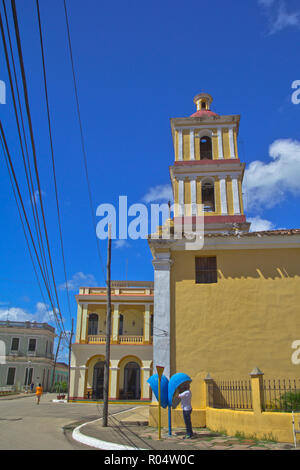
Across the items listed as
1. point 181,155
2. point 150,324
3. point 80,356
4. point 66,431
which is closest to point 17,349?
point 80,356

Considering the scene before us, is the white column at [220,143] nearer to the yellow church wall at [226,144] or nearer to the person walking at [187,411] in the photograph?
the yellow church wall at [226,144]

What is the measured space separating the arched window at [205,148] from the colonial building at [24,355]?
30.8m

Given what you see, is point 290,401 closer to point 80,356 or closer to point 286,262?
point 286,262

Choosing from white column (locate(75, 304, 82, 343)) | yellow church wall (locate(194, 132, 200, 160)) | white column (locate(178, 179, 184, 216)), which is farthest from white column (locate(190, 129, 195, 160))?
white column (locate(75, 304, 82, 343))

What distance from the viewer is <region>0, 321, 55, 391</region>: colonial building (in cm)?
4196

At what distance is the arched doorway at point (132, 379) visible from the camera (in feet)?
93.9

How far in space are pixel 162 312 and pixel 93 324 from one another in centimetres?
1867

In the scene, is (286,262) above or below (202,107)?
below

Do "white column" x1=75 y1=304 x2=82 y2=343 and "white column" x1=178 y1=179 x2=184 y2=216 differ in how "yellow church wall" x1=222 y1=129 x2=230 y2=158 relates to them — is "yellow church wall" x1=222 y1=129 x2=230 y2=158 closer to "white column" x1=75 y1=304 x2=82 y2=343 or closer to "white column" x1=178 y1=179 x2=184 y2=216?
"white column" x1=178 y1=179 x2=184 y2=216

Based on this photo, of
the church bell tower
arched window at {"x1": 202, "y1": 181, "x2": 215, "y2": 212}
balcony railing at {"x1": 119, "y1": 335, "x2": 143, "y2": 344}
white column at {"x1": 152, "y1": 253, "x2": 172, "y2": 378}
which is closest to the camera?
white column at {"x1": 152, "y1": 253, "x2": 172, "y2": 378}

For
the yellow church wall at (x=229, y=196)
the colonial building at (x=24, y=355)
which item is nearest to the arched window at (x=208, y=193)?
the yellow church wall at (x=229, y=196)

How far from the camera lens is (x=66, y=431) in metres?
11.5

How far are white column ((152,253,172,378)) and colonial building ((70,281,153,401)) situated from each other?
52.3 feet

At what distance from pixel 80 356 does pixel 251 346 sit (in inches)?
734
